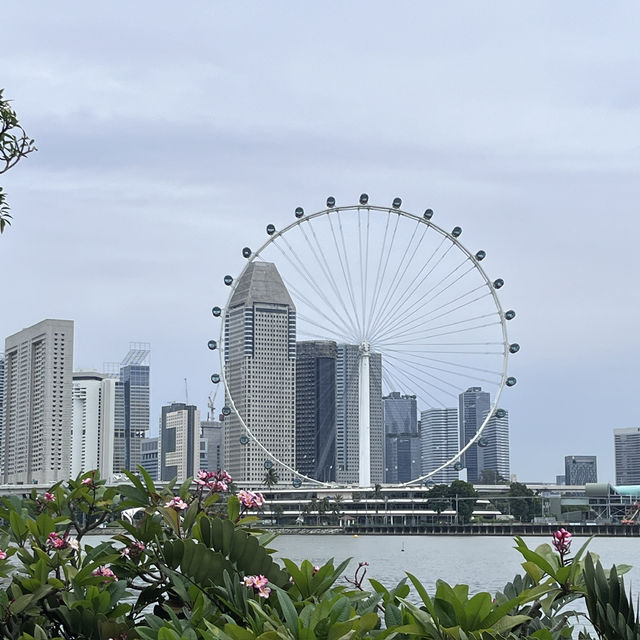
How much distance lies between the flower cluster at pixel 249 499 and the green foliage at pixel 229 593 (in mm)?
43

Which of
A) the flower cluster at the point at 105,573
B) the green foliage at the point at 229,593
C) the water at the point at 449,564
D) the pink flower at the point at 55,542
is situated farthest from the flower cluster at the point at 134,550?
the water at the point at 449,564

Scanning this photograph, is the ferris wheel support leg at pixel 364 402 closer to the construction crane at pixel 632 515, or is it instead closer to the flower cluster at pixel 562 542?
the construction crane at pixel 632 515

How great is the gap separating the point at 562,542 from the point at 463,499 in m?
149

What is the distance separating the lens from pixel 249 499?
7.57 metres

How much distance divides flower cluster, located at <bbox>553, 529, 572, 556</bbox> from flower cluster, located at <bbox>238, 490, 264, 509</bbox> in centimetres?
207

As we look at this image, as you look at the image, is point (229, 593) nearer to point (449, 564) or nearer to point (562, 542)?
point (562, 542)

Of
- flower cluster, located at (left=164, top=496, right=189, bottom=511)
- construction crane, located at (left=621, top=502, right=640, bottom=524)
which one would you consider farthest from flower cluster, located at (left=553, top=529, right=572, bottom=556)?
construction crane, located at (left=621, top=502, right=640, bottom=524)

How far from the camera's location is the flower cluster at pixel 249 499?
744 cm

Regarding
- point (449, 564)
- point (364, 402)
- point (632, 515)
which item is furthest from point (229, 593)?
point (632, 515)

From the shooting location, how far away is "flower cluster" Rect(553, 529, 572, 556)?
6074mm

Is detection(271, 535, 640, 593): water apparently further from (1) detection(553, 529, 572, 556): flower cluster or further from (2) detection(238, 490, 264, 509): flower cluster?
(1) detection(553, 529, 572, 556): flower cluster

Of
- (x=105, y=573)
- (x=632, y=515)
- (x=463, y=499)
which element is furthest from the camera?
(x=463, y=499)

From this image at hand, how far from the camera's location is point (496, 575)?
59.9 meters

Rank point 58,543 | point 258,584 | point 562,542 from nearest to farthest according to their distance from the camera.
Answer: point 258,584 → point 562,542 → point 58,543
